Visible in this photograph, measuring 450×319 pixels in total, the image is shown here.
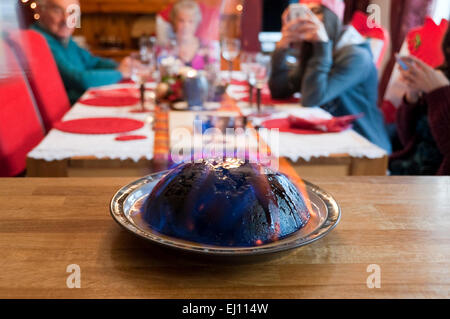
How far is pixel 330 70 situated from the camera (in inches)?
79.9

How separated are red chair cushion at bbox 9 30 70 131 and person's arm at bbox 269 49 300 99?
3.14 feet

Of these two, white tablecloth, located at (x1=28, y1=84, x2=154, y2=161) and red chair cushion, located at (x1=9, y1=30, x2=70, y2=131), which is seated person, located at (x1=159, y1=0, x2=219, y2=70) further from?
white tablecloth, located at (x1=28, y1=84, x2=154, y2=161)

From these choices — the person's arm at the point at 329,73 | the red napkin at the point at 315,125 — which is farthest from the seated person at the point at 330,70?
the red napkin at the point at 315,125

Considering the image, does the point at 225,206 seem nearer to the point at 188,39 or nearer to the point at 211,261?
the point at 211,261

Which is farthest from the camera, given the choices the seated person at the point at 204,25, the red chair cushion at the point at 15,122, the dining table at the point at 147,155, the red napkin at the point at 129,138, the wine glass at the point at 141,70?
the seated person at the point at 204,25

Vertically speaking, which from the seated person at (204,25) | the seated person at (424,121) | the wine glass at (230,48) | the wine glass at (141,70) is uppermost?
the seated person at (204,25)

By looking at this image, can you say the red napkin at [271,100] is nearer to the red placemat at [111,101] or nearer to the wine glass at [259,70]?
the wine glass at [259,70]

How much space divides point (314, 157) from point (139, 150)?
0.43 metres

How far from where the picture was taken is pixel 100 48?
509cm

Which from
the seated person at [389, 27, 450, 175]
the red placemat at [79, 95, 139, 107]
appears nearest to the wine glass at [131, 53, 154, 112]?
the red placemat at [79, 95, 139, 107]

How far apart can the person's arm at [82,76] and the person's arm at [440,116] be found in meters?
1.52

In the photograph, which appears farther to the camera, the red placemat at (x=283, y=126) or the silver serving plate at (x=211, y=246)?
the red placemat at (x=283, y=126)

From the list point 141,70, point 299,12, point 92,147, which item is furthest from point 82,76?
point 92,147

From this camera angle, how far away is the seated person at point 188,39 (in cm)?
282
